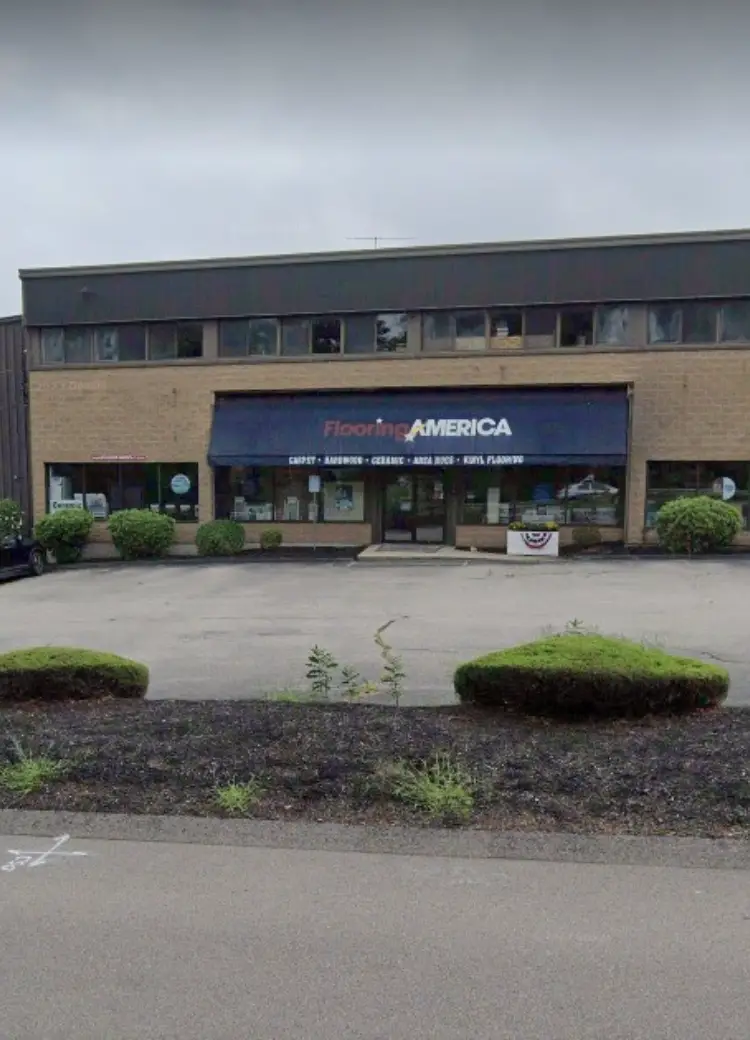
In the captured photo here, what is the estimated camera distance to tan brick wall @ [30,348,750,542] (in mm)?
21328

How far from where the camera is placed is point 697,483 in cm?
2175

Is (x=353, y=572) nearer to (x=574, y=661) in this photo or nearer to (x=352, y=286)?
(x=352, y=286)

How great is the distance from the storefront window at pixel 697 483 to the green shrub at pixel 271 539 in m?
10.5

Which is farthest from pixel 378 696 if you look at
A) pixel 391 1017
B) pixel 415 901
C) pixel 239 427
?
pixel 239 427

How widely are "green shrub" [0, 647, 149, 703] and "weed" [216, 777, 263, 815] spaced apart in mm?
2308

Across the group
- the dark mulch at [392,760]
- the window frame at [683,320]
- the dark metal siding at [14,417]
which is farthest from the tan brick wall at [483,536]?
the dark mulch at [392,760]

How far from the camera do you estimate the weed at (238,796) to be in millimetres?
4438

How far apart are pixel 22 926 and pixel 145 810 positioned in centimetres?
114

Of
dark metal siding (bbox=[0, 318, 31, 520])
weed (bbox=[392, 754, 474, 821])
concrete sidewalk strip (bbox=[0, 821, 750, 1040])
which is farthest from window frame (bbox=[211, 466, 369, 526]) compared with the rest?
concrete sidewalk strip (bbox=[0, 821, 750, 1040])

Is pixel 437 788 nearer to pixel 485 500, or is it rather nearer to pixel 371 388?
pixel 485 500

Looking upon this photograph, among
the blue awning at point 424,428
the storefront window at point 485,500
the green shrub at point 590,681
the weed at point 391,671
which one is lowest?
the weed at point 391,671

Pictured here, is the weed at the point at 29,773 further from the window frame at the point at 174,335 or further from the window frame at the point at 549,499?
the window frame at the point at 174,335

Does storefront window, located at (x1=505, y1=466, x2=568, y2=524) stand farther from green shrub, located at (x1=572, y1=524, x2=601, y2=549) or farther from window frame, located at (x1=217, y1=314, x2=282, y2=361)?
window frame, located at (x1=217, y1=314, x2=282, y2=361)

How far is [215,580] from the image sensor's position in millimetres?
18297
